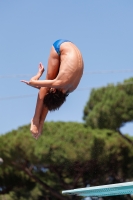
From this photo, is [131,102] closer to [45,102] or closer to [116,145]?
[116,145]

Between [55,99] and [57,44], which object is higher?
[57,44]

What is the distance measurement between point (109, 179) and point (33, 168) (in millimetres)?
3415

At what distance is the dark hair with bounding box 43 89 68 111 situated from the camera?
4.95 m

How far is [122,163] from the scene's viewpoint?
2166 centimetres

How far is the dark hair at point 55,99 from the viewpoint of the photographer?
495cm

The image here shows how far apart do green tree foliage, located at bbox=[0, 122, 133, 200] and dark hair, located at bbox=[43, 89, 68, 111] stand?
14224mm

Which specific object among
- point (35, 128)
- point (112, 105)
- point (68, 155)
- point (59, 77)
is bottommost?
point (68, 155)

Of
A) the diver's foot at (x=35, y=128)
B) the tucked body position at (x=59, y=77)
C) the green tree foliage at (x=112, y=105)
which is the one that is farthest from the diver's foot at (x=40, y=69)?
the green tree foliage at (x=112, y=105)

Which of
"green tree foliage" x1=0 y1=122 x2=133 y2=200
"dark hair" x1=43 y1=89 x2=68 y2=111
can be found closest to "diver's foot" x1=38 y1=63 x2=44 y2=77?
"dark hair" x1=43 y1=89 x2=68 y2=111

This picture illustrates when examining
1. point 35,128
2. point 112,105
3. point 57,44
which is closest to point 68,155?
point 112,105

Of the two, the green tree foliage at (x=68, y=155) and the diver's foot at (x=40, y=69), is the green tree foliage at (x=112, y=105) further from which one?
the diver's foot at (x=40, y=69)

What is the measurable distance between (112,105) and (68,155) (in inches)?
115

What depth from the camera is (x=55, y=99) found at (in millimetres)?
4965

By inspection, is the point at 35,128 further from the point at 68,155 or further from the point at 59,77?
the point at 68,155
